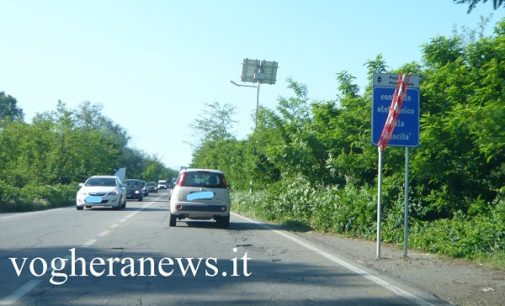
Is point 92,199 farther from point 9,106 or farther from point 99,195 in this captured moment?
point 9,106

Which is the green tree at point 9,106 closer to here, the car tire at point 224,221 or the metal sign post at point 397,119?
the car tire at point 224,221

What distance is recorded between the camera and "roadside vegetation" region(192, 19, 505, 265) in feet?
37.3

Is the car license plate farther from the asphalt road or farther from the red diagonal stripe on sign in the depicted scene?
the red diagonal stripe on sign

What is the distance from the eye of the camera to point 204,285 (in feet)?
27.0

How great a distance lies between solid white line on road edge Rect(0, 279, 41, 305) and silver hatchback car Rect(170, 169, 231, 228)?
9144mm

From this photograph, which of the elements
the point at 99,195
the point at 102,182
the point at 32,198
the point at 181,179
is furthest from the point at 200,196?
the point at 32,198

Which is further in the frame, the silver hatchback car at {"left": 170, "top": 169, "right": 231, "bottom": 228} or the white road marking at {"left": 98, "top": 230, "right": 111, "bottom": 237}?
the silver hatchback car at {"left": 170, "top": 169, "right": 231, "bottom": 228}

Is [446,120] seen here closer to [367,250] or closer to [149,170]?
[367,250]

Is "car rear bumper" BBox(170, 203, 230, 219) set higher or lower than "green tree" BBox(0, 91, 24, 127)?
lower

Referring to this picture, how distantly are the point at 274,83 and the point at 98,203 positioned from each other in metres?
21.5

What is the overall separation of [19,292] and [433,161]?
9.13 metres

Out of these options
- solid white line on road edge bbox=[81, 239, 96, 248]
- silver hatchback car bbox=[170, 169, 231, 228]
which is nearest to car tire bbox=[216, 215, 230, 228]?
silver hatchback car bbox=[170, 169, 231, 228]

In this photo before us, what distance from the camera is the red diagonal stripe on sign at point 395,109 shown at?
36.9ft

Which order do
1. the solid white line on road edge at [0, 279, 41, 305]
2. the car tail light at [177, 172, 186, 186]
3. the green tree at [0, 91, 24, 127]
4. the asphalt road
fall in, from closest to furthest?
the solid white line on road edge at [0, 279, 41, 305]
the asphalt road
the car tail light at [177, 172, 186, 186]
the green tree at [0, 91, 24, 127]
